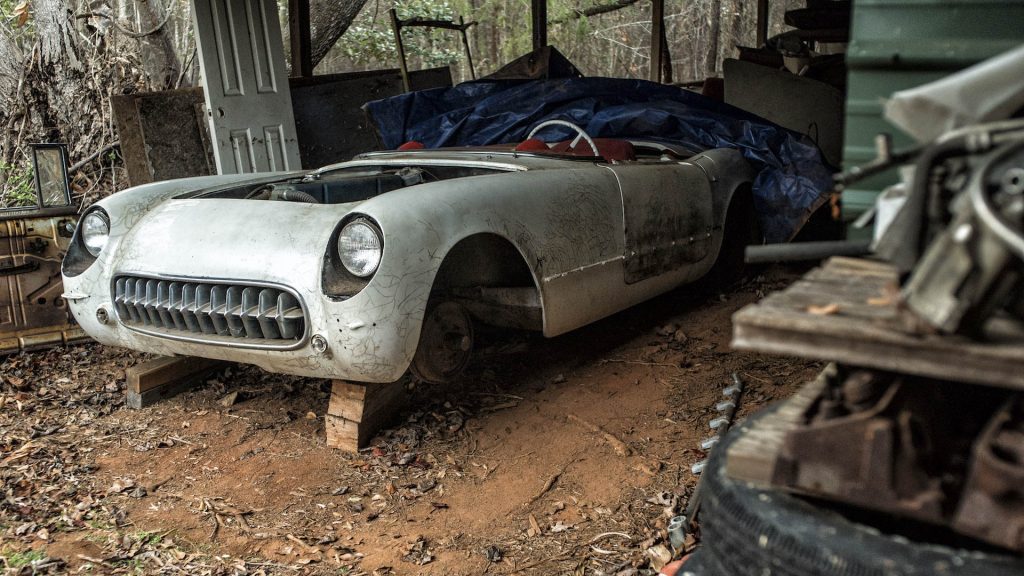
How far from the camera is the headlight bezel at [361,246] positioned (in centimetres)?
280

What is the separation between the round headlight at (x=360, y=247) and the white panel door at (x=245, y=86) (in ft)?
12.4

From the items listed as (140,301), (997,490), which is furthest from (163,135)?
(997,490)

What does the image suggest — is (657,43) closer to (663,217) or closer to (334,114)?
(334,114)

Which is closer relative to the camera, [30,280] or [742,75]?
[30,280]

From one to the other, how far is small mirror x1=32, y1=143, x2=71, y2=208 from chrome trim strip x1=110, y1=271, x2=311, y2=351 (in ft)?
4.11

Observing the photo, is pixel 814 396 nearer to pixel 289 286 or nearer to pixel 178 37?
pixel 289 286

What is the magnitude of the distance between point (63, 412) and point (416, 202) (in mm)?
2011

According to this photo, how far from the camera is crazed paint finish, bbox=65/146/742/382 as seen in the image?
9.22ft

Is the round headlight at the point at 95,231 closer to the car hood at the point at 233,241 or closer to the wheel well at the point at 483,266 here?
the car hood at the point at 233,241

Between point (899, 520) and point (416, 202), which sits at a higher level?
point (416, 202)

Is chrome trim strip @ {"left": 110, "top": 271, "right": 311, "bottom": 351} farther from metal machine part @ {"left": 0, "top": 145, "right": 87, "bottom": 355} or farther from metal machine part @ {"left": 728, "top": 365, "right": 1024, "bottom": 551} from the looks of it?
metal machine part @ {"left": 728, "top": 365, "right": 1024, "bottom": 551}

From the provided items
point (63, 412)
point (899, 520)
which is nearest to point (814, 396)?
point (899, 520)

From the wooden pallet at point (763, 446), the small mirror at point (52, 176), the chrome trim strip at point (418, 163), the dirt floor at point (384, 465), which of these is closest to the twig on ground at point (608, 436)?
the dirt floor at point (384, 465)

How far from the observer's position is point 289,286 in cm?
286
